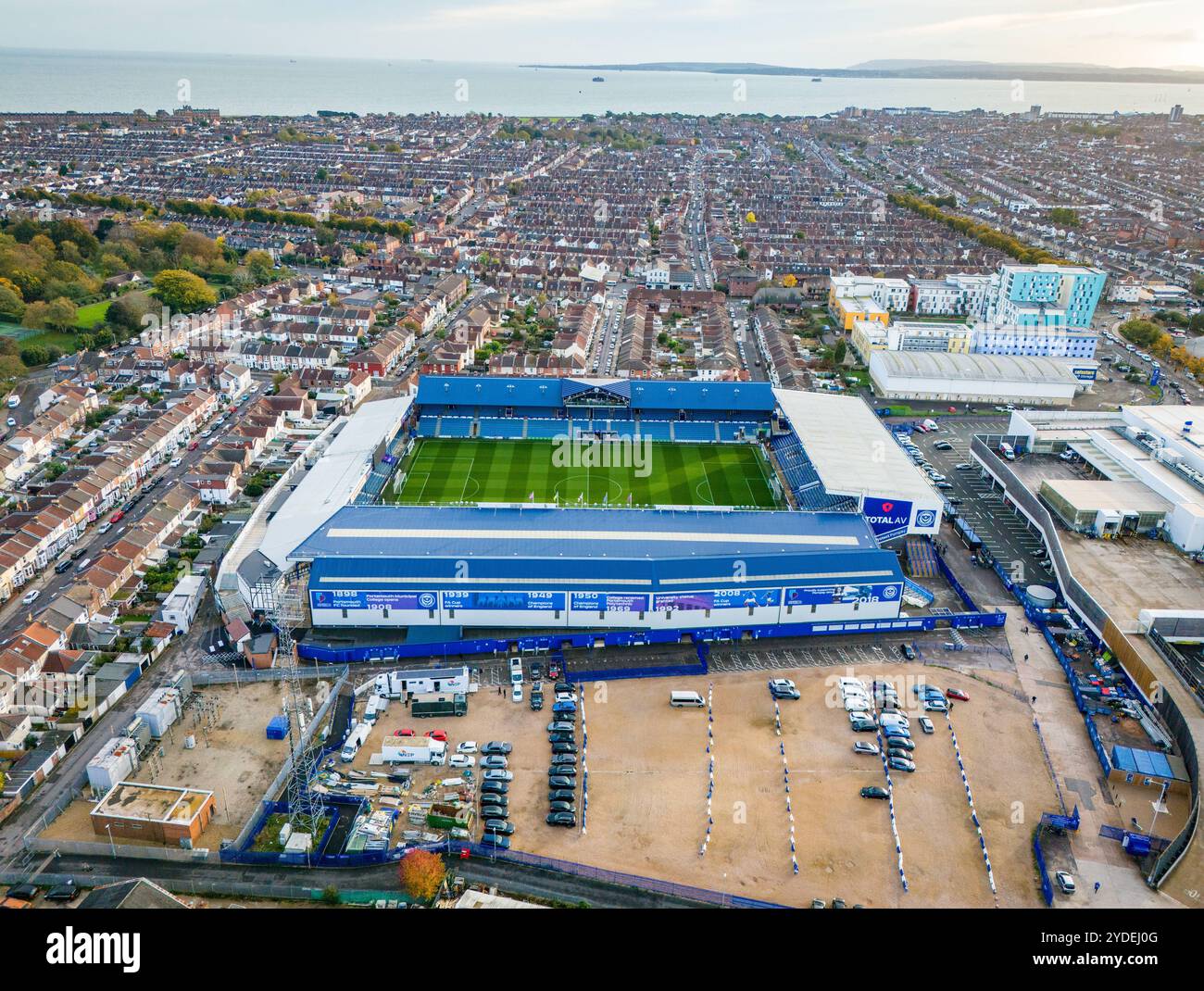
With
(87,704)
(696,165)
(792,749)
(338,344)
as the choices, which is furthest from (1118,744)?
(696,165)

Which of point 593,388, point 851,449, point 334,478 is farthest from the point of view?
point 593,388

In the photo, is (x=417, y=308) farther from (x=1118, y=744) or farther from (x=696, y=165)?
(x=696, y=165)

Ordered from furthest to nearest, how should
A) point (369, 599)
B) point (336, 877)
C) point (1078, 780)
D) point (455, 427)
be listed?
point (455, 427) → point (369, 599) → point (1078, 780) → point (336, 877)

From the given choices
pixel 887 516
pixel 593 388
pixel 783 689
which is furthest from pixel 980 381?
pixel 783 689

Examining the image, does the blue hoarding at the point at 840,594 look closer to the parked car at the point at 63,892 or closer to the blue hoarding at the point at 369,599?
the blue hoarding at the point at 369,599

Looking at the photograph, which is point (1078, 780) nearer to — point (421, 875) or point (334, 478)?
point (421, 875)

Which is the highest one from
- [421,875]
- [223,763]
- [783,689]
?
[783,689]

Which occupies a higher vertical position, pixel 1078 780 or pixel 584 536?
pixel 584 536
